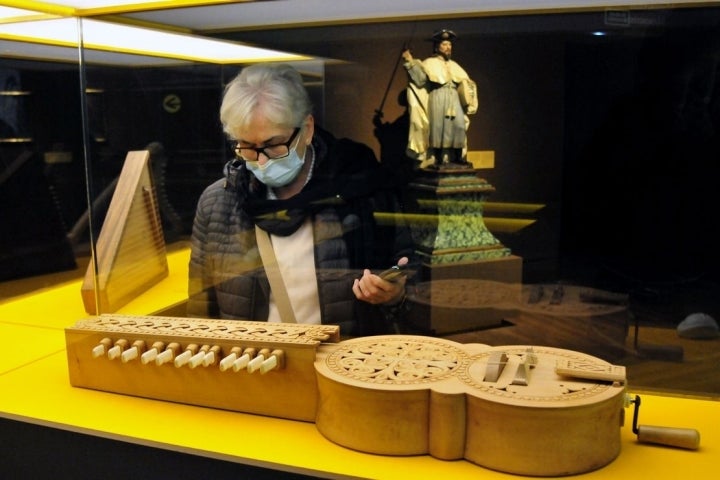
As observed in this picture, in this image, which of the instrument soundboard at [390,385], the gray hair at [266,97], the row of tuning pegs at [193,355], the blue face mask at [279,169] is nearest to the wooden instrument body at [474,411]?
the instrument soundboard at [390,385]


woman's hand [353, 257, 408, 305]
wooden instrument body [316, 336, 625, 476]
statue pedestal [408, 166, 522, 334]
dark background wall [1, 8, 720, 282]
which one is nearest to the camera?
wooden instrument body [316, 336, 625, 476]

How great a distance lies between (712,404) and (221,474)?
3.39 ft

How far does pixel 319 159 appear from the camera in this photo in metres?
1.59

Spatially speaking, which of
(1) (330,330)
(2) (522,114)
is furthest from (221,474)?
(2) (522,114)

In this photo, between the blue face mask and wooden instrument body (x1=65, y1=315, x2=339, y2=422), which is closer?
wooden instrument body (x1=65, y1=315, x2=339, y2=422)

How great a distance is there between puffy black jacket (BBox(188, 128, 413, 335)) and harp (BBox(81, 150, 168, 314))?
24 cm

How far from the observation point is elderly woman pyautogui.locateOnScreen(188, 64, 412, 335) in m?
1.56

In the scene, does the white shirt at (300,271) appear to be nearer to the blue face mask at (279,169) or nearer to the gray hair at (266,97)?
the blue face mask at (279,169)

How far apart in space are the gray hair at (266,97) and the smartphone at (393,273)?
40cm

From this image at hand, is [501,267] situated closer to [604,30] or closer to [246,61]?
[604,30]

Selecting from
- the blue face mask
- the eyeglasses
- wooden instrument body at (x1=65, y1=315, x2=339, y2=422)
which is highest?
the eyeglasses

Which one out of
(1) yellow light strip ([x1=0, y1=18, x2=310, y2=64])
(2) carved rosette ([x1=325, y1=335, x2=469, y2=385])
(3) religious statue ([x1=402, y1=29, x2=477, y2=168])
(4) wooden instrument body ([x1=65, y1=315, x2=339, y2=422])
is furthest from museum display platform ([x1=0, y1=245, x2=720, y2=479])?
(1) yellow light strip ([x1=0, y1=18, x2=310, y2=64])

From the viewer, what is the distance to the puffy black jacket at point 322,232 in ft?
5.15

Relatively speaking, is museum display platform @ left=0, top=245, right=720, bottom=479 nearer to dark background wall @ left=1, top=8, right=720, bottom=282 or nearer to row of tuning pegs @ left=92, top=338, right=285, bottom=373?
row of tuning pegs @ left=92, top=338, right=285, bottom=373
